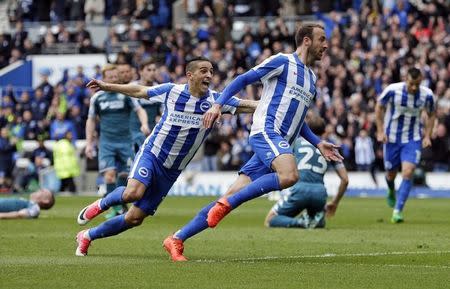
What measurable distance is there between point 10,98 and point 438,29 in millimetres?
13552

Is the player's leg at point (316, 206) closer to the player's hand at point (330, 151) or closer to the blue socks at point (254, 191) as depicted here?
the player's hand at point (330, 151)

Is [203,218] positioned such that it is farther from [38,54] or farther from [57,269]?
[38,54]

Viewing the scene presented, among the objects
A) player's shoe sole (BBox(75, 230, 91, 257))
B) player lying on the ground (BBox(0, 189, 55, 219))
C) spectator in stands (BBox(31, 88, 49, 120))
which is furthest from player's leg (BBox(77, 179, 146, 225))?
spectator in stands (BBox(31, 88, 49, 120))

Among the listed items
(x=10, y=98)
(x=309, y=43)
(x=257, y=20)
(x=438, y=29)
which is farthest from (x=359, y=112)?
(x=309, y=43)

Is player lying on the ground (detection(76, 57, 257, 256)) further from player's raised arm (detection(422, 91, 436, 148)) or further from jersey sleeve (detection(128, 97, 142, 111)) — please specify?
player's raised arm (detection(422, 91, 436, 148))

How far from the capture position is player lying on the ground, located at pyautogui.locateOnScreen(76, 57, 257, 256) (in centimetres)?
1320

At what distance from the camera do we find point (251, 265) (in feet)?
39.9

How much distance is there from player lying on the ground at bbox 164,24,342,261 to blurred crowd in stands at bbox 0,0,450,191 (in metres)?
17.4

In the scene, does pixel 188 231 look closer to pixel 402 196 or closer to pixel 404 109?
pixel 402 196

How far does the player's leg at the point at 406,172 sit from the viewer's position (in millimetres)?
20094

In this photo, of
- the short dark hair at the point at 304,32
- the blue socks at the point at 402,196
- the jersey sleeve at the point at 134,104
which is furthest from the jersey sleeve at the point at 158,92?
the blue socks at the point at 402,196

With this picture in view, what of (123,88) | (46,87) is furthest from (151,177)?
(46,87)

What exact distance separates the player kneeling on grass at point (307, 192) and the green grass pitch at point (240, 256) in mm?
347

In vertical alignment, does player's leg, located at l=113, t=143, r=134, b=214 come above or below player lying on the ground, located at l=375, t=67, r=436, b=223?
below
